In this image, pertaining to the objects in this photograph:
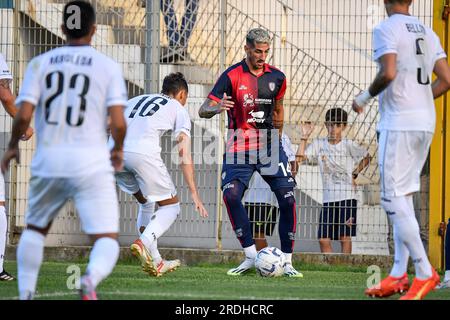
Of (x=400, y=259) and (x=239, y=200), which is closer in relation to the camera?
(x=400, y=259)

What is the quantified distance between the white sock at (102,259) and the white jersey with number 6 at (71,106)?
483 millimetres

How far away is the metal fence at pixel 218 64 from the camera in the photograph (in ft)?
41.8

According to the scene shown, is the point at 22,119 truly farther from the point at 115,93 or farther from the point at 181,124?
the point at 181,124

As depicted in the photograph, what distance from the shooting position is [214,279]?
10359 millimetres

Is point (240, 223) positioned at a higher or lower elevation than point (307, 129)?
lower

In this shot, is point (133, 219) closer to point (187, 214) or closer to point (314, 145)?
point (187, 214)

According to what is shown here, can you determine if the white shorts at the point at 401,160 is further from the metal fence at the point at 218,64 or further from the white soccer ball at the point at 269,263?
the metal fence at the point at 218,64

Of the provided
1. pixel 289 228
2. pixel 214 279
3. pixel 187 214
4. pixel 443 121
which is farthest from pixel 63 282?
pixel 443 121

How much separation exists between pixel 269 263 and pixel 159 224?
1234mm

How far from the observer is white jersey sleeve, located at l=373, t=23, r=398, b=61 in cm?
790

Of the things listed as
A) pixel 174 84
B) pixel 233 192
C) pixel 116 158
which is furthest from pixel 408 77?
pixel 233 192

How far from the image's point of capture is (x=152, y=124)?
10.5 meters

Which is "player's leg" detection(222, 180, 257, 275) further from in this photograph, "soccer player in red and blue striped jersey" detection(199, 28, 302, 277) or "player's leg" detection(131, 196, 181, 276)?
"player's leg" detection(131, 196, 181, 276)

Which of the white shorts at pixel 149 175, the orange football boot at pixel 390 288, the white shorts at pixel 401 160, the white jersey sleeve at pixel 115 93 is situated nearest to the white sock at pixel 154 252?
the white shorts at pixel 149 175
